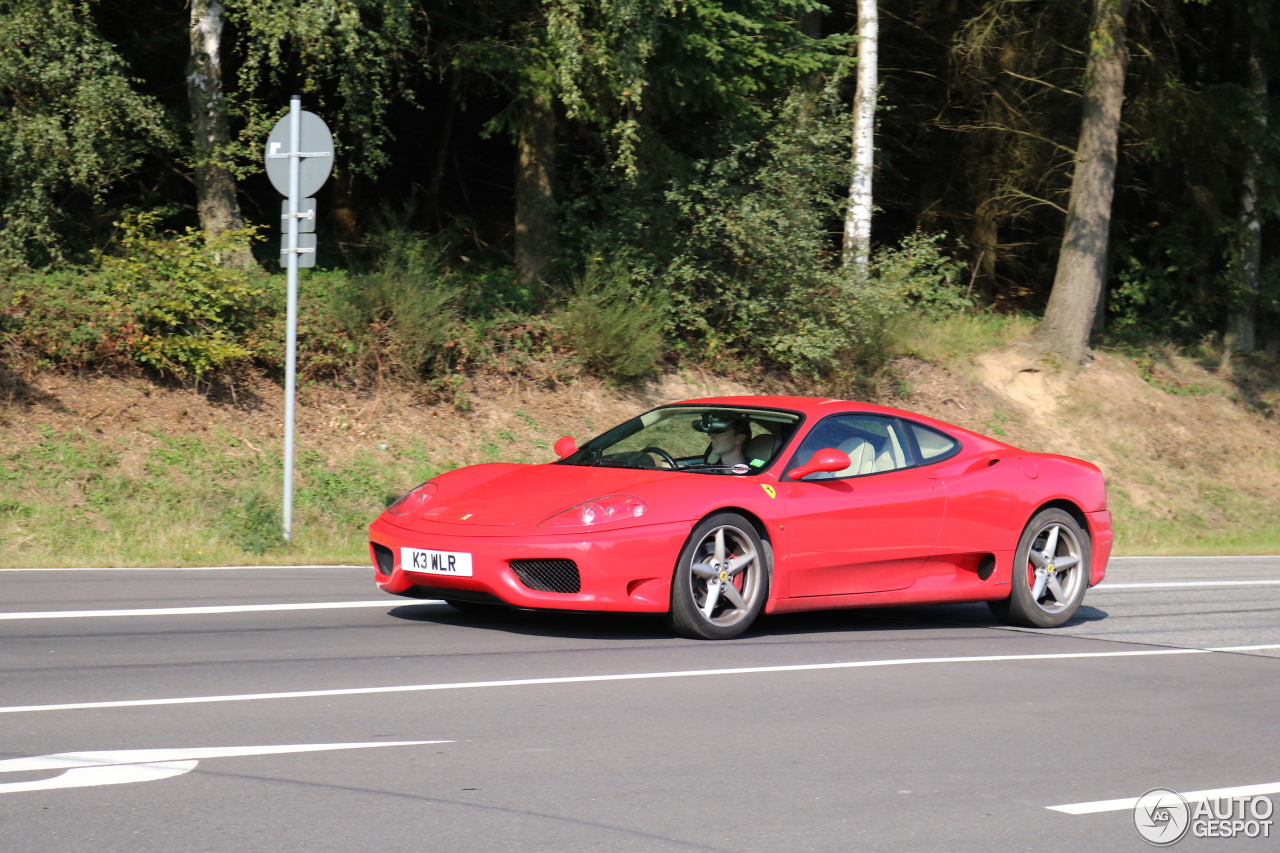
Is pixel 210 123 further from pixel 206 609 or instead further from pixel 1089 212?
pixel 1089 212

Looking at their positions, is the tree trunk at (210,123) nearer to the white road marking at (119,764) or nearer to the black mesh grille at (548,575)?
the black mesh grille at (548,575)

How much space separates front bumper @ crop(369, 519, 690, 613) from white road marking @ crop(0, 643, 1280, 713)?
2.24ft

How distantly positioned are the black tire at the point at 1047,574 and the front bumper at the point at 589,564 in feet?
9.21

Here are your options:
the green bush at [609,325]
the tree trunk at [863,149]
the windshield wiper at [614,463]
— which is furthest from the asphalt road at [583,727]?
the tree trunk at [863,149]

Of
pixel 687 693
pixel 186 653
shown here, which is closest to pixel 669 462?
pixel 687 693

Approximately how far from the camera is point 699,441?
9.03 metres

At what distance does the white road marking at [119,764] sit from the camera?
461 centimetres

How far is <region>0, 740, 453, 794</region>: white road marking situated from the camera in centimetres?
461

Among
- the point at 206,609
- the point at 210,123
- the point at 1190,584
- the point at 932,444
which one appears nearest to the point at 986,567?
the point at 932,444

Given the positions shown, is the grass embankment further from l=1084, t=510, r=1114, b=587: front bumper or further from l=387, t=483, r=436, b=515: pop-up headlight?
l=1084, t=510, r=1114, b=587: front bumper

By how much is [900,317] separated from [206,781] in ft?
56.8

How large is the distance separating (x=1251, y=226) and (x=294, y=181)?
2078 cm

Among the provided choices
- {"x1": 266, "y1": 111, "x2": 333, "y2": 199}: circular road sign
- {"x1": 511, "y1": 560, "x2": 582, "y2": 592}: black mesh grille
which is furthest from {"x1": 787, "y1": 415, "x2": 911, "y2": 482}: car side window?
{"x1": 266, "y1": 111, "x2": 333, "y2": 199}: circular road sign

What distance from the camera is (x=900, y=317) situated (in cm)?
2091
